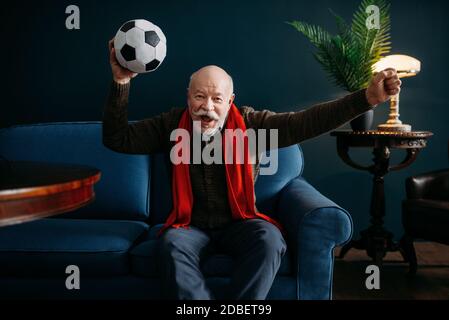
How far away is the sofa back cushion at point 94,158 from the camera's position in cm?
208

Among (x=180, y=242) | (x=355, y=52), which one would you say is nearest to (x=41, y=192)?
(x=180, y=242)

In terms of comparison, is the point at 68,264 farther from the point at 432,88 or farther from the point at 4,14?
the point at 432,88

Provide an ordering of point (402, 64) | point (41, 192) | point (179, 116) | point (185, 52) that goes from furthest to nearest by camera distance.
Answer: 1. point (185, 52)
2. point (402, 64)
3. point (179, 116)
4. point (41, 192)

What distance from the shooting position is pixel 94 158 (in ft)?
7.04

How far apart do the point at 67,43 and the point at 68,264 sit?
155 centimetres

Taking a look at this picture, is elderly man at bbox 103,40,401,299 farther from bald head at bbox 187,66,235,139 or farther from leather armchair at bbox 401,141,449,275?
leather armchair at bbox 401,141,449,275

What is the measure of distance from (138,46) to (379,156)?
1.49 m

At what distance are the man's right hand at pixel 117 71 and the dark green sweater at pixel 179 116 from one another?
0.07 ft

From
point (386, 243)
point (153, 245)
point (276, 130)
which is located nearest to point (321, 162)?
point (386, 243)

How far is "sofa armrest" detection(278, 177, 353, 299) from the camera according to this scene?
152 cm

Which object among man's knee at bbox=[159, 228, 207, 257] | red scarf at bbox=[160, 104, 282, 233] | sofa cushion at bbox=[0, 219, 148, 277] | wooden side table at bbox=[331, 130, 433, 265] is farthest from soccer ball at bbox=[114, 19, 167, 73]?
wooden side table at bbox=[331, 130, 433, 265]

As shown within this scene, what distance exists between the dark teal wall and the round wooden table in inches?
60.0

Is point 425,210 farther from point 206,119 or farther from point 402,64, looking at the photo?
point 206,119

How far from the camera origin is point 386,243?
2.36 meters
